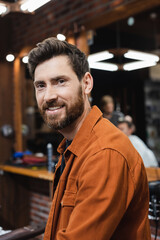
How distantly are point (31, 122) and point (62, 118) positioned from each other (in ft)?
15.3

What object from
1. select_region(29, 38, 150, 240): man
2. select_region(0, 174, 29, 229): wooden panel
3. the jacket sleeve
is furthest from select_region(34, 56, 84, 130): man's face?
select_region(0, 174, 29, 229): wooden panel

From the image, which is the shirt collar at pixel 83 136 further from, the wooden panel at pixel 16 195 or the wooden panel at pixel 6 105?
the wooden panel at pixel 6 105

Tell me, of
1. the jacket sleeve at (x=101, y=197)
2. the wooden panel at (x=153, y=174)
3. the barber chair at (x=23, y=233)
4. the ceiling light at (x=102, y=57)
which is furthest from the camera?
the ceiling light at (x=102, y=57)

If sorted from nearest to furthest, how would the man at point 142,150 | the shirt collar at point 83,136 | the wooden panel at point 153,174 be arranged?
the shirt collar at point 83,136
the wooden panel at point 153,174
the man at point 142,150

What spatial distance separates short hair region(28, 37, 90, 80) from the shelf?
92.4 inches

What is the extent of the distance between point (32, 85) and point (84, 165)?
3.67 m

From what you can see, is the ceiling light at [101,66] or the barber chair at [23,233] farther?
the ceiling light at [101,66]

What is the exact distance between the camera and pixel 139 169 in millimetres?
1045

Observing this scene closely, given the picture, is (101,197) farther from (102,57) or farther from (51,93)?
(102,57)

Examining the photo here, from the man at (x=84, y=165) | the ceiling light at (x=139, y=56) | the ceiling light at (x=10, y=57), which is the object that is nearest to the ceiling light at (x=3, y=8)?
the ceiling light at (x=10, y=57)

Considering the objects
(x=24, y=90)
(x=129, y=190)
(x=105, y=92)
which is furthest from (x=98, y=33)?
(x=129, y=190)

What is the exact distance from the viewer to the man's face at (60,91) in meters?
1.26

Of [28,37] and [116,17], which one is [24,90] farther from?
[116,17]

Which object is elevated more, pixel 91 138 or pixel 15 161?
pixel 91 138
